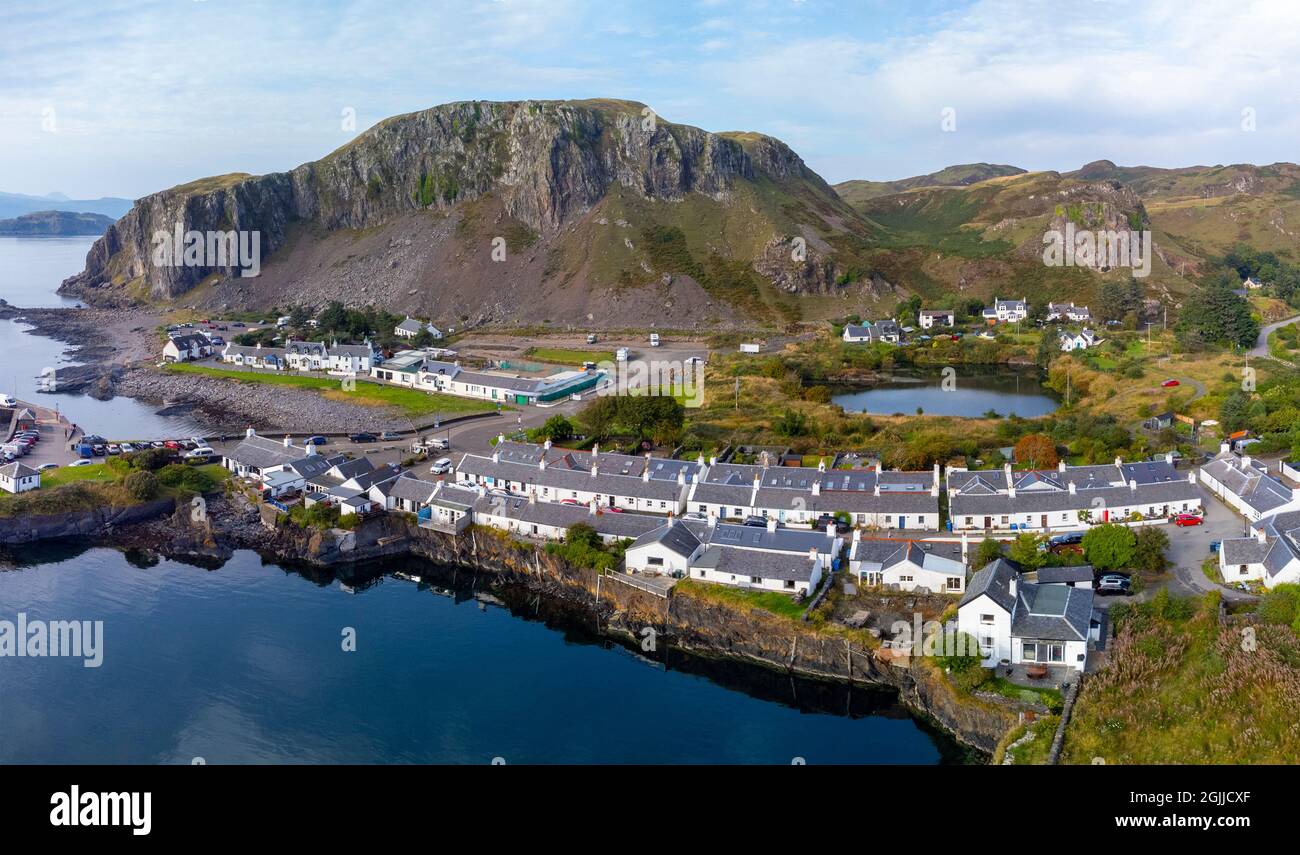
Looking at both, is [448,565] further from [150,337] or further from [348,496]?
[150,337]

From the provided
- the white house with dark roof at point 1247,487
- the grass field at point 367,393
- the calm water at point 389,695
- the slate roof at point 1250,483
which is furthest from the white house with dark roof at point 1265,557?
the grass field at point 367,393

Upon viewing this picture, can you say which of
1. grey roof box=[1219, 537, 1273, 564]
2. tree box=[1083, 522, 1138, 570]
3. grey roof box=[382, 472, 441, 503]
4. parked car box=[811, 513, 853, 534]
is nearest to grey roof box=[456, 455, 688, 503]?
grey roof box=[382, 472, 441, 503]

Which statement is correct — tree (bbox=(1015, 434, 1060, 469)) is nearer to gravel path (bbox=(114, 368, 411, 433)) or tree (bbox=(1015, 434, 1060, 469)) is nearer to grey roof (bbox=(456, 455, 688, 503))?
grey roof (bbox=(456, 455, 688, 503))

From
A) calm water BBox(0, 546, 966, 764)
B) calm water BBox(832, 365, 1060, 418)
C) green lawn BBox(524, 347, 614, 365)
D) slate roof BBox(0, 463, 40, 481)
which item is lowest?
calm water BBox(0, 546, 966, 764)

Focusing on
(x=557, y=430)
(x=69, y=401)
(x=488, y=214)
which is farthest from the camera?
(x=488, y=214)

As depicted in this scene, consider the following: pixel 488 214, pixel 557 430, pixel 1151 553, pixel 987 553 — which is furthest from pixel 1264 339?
pixel 488 214

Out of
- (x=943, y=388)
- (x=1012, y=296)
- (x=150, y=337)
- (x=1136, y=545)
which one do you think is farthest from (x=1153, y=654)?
(x=150, y=337)

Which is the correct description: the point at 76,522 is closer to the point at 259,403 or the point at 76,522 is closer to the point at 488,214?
the point at 259,403
